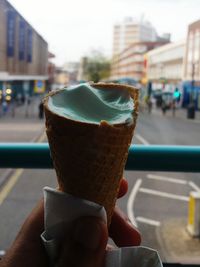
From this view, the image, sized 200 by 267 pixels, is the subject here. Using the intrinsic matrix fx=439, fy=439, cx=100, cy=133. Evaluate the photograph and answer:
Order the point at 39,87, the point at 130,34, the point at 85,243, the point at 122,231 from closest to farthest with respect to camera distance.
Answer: the point at 85,243
the point at 122,231
the point at 39,87
the point at 130,34

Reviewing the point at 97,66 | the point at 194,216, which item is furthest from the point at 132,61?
the point at 194,216

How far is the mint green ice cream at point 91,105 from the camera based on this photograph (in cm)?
49

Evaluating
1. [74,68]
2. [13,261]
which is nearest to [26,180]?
[74,68]

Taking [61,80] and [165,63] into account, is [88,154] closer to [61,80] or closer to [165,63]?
[61,80]

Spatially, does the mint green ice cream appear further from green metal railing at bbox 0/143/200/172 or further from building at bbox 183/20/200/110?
building at bbox 183/20/200/110

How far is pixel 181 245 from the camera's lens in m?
1.56

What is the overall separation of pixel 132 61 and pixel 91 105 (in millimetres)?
1907

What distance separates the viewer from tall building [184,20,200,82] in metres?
2.20

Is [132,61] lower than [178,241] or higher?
higher

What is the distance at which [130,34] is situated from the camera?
193 cm

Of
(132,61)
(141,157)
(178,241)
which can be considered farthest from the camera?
(132,61)

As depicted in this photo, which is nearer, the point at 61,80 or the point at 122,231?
the point at 122,231

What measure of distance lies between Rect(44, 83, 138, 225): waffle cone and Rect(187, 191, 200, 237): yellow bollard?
1286 millimetres

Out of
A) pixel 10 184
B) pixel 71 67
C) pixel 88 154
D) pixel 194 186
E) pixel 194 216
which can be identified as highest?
pixel 71 67
